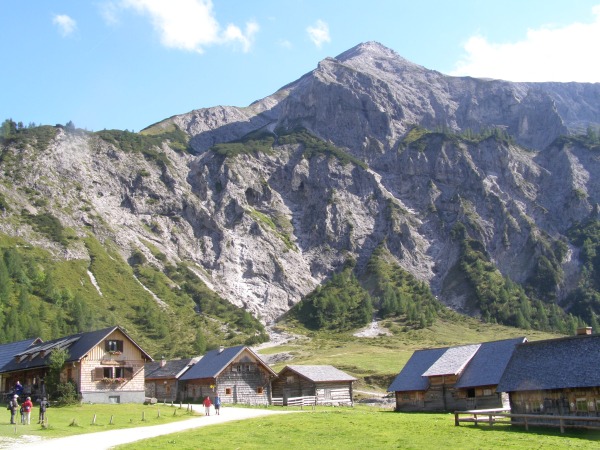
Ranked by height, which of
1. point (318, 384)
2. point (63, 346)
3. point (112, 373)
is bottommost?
point (318, 384)

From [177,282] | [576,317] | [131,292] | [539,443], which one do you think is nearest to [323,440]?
[539,443]

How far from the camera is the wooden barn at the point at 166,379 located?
7869cm

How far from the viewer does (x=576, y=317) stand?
189500 mm

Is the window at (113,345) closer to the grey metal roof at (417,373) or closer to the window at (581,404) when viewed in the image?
the grey metal roof at (417,373)

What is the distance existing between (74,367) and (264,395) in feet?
79.2

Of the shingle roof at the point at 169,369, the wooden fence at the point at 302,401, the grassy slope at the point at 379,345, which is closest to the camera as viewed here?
the wooden fence at the point at 302,401

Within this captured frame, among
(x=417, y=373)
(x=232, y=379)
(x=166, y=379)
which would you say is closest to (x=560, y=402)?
(x=417, y=373)

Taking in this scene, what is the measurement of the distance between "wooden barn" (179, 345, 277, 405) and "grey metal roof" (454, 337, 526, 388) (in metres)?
26.2

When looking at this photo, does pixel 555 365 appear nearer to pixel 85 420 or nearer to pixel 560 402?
pixel 560 402

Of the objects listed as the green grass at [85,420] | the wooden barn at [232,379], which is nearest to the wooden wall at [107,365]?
the green grass at [85,420]

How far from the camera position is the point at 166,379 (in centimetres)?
8044

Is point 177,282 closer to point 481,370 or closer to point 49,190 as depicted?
point 49,190

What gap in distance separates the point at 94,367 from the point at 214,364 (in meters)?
16.0

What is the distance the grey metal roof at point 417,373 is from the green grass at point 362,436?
18129mm
